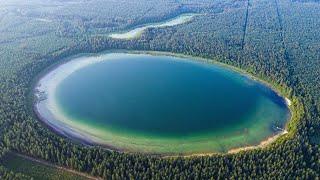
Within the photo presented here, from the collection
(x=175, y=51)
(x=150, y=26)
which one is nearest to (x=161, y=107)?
(x=175, y=51)

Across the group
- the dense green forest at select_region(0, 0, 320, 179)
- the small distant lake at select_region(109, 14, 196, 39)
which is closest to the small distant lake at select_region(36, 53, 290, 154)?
the dense green forest at select_region(0, 0, 320, 179)

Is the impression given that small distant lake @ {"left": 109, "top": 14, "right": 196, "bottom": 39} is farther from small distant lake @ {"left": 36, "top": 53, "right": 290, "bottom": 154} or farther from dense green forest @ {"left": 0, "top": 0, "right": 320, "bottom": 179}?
small distant lake @ {"left": 36, "top": 53, "right": 290, "bottom": 154}

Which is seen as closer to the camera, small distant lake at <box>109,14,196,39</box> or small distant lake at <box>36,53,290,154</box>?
small distant lake at <box>36,53,290,154</box>

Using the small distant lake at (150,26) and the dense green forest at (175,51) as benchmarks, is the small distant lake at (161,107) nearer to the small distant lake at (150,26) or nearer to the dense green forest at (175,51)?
the dense green forest at (175,51)

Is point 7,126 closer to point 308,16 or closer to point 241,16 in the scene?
point 241,16

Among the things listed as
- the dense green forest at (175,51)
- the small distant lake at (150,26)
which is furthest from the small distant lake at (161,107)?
the small distant lake at (150,26)
